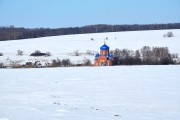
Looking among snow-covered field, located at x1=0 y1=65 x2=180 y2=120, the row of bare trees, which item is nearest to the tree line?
the row of bare trees

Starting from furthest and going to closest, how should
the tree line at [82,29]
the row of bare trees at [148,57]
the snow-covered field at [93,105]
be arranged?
the tree line at [82,29], the row of bare trees at [148,57], the snow-covered field at [93,105]

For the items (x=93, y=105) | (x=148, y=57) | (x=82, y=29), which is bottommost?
(x=93, y=105)

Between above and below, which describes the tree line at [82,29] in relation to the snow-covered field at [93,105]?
above

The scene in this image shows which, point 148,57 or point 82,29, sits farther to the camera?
point 82,29

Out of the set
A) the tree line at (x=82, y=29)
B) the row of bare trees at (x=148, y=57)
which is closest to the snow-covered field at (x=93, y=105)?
the row of bare trees at (x=148, y=57)

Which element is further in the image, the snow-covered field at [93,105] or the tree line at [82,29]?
the tree line at [82,29]

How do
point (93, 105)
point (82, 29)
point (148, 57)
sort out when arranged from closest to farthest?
point (93, 105) < point (148, 57) < point (82, 29)

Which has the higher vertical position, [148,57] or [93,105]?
[148,57]

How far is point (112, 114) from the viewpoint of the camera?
9.15m

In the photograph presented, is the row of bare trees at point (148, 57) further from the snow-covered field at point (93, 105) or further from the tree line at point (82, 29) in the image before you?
the tree line at point (82, 29)

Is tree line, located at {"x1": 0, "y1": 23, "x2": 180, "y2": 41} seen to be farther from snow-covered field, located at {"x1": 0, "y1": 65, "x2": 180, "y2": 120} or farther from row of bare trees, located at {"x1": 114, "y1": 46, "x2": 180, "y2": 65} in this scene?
snow-covered field, located at {"x1": 0, "y1": 65, "x2": 180, "y2": 120}

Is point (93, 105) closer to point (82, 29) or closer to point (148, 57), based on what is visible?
point (148, 57)

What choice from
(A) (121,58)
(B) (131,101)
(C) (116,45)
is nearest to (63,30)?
(C) (116,45)

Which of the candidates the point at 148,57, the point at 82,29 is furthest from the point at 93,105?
the point at 82,29
